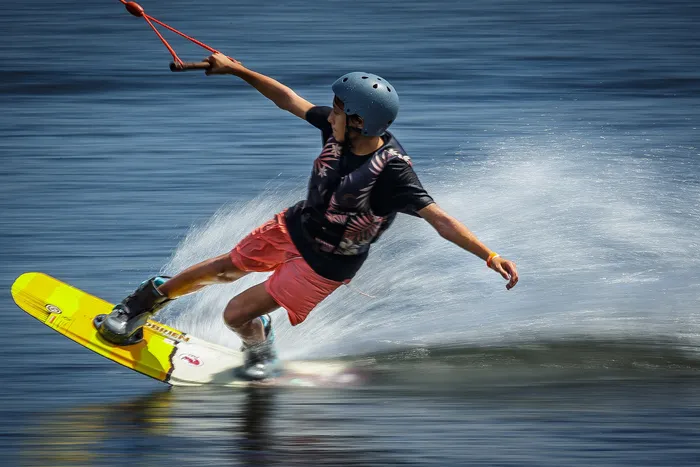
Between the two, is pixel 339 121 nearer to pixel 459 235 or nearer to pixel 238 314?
pixel 459 235

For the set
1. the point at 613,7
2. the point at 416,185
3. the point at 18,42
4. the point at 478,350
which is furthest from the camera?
the point at 613,7

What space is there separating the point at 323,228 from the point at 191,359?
1.19 meters

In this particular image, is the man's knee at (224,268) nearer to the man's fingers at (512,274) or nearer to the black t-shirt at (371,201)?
the black t-shirt at (371,201)

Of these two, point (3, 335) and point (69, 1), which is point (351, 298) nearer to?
point (3, 335)

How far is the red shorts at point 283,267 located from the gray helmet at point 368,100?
79cm

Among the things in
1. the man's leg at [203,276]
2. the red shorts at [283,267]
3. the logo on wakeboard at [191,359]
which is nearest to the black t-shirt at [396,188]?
the red shorts at [283,267]

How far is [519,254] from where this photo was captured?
791cm

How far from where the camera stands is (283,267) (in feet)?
19.7

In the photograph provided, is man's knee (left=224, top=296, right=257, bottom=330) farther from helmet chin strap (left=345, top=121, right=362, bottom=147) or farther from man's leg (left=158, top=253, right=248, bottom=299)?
helmet chin strap (left=345, top=121, right=362, bottom=147)

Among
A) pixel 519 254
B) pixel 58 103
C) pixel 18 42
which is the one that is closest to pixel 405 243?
pixel 519 254

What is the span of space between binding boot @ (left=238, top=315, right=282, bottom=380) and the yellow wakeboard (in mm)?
51

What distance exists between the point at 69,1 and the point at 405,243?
A: 41.7 feet

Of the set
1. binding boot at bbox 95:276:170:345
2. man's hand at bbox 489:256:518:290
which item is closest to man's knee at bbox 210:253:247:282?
binding boot at bbox 95:276:170:345

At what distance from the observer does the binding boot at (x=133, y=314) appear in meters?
6.20
